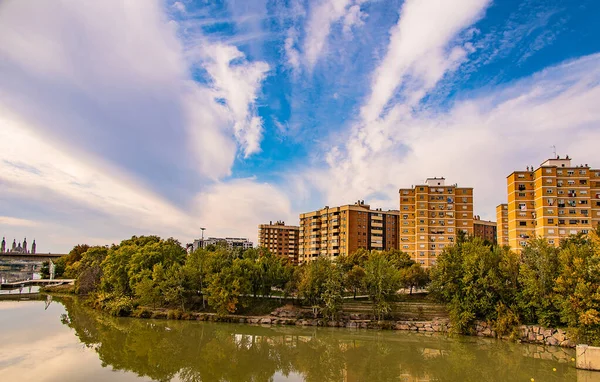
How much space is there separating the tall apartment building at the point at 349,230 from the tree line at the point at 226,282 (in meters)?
24.3

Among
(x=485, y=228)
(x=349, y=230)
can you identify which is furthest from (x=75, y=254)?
(x=485, y=228)

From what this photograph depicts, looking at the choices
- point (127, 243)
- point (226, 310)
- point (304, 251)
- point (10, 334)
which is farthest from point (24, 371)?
point (304, 251)

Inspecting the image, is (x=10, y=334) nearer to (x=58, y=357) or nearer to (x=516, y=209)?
(x=58, y=357)

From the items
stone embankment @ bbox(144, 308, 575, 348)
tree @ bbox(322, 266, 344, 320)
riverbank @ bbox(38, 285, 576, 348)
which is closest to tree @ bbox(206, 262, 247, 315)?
riverbank @ bbox(38, 285, 576, 348)

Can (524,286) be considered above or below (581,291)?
below

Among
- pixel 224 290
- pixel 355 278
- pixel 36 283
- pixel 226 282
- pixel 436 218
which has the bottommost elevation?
pixel 36 283

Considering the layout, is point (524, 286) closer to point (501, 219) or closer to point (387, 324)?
point (387, 324)

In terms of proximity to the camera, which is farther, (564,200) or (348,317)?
(564,200)

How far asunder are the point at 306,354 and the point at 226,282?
42.3ft

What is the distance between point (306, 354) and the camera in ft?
77.0

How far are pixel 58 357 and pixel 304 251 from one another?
2224 inches

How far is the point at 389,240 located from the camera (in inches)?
2768

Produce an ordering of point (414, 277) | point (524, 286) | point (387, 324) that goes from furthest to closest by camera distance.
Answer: point (414, 277) → point (387, 324) → point (524, 286)

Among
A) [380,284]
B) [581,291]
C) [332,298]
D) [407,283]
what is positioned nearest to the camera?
[581,291]
